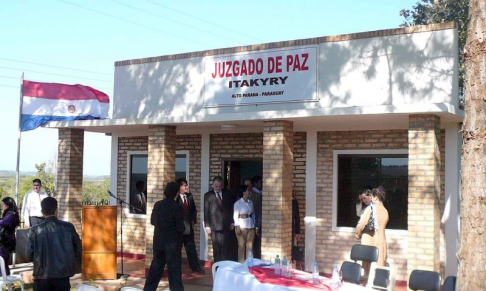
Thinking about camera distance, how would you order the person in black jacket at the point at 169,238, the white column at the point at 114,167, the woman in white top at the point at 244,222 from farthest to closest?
the white column at the point at 114,167 < the woman in white top at the point at 244,222 < the person in black jacket at the point at 169,238

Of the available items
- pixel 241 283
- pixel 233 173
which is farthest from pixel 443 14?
pixel 241 283

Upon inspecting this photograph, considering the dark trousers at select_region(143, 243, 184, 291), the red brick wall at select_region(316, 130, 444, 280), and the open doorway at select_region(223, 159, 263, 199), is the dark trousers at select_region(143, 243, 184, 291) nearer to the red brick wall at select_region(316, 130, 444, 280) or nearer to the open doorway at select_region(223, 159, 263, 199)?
the red brick wall at select_region(316, 130, 444, 280)

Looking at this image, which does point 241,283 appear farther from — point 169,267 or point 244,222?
point 244,222

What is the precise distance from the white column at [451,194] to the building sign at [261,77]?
8.54 ft

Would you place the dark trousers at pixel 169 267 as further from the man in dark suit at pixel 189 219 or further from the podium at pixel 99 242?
the man in dark suit at pixel 189 219

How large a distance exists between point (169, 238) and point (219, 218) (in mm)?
2738

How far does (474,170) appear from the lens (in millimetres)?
4340

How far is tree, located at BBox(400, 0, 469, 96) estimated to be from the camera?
31967 mm

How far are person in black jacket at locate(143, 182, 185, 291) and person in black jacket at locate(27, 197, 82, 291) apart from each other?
8.33 ft

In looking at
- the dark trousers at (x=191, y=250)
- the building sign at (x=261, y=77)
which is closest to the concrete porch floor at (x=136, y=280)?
the dark trousers at (x=191, y=250)

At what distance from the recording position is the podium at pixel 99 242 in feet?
38.0

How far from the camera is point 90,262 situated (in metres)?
11.6

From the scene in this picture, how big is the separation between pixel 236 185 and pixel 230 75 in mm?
2727

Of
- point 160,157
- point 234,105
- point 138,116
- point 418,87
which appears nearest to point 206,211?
point 160,157
